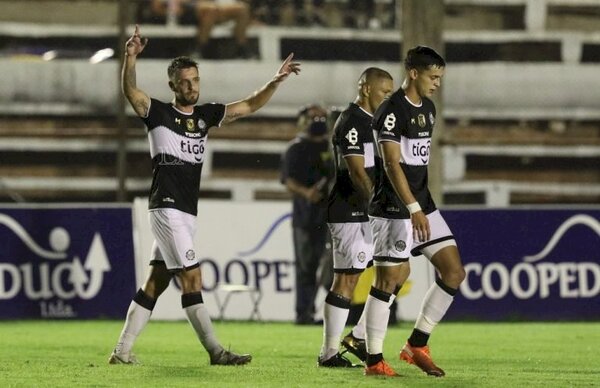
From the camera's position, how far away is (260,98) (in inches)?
488

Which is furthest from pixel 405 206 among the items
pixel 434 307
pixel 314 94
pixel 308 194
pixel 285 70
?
pixel 314 94

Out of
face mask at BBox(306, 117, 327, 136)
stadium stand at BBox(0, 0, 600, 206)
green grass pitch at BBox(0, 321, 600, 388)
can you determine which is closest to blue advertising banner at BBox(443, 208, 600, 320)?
green grass pitch at BBox(0, 321, 600, 388)

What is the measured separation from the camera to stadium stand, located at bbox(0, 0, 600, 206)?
25.7m

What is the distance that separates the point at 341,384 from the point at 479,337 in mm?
5957

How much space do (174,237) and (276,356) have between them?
208 cm

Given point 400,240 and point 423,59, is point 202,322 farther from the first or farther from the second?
point 423,59

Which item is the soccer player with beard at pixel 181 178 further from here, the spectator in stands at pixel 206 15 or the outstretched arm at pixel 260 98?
the spectator in stands at pixel 206 15

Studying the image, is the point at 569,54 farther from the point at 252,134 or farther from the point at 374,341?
the point at 374,341

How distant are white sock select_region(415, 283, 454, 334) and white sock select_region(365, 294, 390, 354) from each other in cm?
32

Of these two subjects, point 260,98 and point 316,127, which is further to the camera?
point 316,127

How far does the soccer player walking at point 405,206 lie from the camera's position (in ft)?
36.8

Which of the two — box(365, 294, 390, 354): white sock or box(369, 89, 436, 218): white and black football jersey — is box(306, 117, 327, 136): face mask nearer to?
box(369, 89, 436, 218): white and black football jersey

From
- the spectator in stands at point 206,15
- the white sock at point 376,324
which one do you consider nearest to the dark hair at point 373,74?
the white sock at point 376,324

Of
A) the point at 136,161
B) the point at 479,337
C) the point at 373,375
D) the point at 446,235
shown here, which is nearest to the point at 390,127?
the point at 446,235
